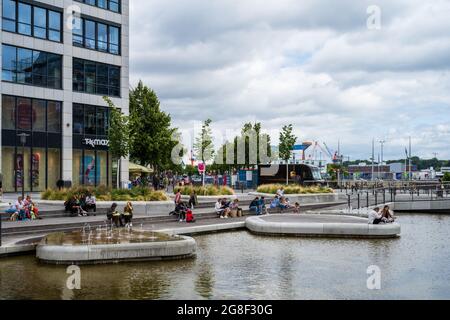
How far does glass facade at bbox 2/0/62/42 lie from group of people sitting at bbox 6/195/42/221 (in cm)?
1926

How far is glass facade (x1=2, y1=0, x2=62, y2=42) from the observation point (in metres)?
38.1

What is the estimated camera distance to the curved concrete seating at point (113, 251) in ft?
50.7

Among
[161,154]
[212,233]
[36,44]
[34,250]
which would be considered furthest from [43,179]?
[34,250]

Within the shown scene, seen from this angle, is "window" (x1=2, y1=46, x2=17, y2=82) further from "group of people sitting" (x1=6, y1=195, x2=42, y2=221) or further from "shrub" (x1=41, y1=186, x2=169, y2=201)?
"group of people sitting" (x1=6, y1=195, x2=42, y2=221)

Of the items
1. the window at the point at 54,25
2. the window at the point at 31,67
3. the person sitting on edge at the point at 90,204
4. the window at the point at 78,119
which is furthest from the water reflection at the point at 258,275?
the window at the point at 54,25

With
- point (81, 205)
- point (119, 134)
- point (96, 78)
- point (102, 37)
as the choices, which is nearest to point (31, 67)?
point (96, 78)

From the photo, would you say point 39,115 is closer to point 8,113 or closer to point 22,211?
point 8,113

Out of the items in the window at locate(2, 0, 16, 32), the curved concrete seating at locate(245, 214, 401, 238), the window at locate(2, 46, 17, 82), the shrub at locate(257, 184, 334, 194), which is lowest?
the curved concrete seating at locate(245, 214, 401, 238)

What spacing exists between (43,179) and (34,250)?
2464cm

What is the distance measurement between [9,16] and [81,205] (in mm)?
19282

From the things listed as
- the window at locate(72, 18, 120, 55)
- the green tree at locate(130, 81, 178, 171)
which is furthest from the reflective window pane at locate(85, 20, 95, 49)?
the green tree at locate(130, 81, 178, 171)

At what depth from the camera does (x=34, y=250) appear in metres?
17.1

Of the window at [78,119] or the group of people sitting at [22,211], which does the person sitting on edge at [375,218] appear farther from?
the window at [78,119]

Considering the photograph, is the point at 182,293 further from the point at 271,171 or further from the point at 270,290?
the point at 271,171
